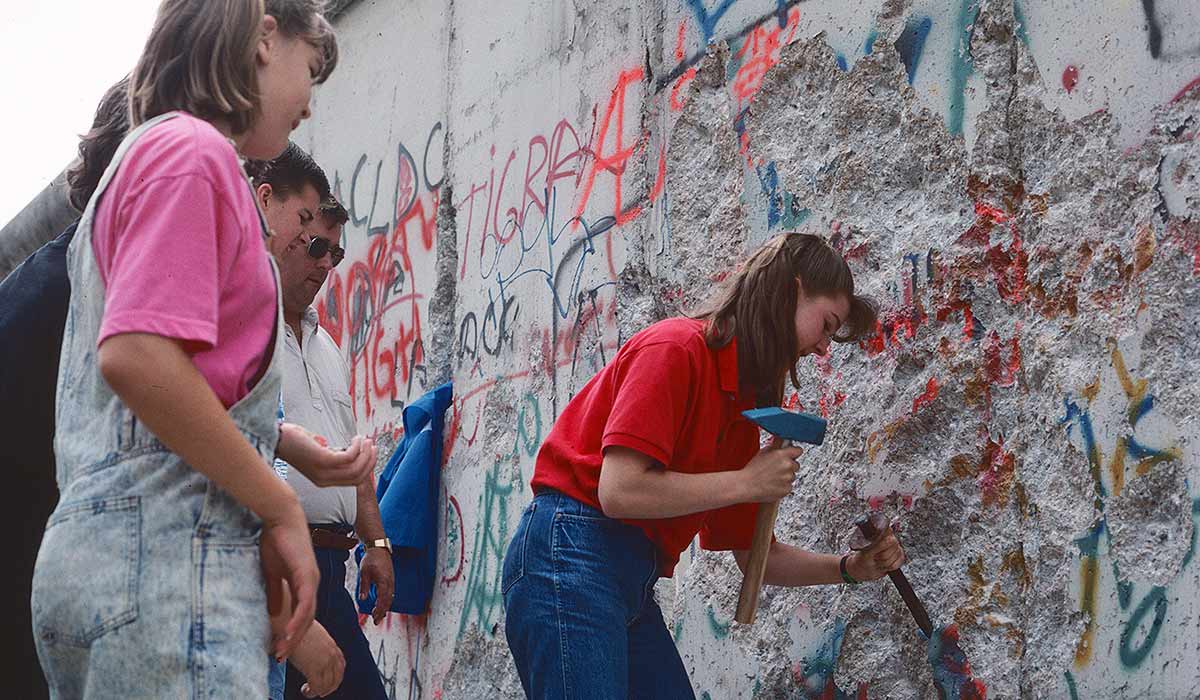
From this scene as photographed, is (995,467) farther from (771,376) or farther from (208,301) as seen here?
(208,301)

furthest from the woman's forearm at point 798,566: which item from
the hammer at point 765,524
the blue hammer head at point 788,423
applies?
the blue hammer head at point 788,423

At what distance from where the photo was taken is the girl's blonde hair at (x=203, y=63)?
179 cm

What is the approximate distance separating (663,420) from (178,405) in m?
1.25

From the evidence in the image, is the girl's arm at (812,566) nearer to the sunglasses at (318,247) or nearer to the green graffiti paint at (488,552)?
the sunglasses at (318,247)

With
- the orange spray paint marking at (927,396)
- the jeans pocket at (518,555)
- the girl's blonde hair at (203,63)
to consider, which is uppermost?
the girl's blonde hair at (203,63)

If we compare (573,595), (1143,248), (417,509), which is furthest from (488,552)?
(1143,248)

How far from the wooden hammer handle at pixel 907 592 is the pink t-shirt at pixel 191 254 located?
1.70 meters

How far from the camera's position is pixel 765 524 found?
2873 millimetres

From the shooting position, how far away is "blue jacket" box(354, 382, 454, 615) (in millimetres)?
5098

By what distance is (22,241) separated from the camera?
8.47 meters

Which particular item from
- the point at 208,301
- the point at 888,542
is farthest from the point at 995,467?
the point at 208,301

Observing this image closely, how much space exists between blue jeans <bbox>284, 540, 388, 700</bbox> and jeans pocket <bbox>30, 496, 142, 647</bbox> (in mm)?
1806

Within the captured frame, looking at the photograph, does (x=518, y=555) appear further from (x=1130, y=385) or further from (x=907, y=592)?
(x=1130, y=385)

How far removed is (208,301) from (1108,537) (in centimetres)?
188
